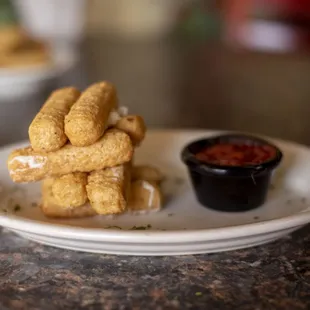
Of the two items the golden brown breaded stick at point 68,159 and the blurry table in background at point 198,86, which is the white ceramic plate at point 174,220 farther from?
the blurry table in background at point 198,86

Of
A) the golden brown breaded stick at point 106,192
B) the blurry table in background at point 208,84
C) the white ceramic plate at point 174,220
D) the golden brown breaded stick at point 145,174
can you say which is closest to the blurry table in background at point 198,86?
the blurry table in background at point 208,84

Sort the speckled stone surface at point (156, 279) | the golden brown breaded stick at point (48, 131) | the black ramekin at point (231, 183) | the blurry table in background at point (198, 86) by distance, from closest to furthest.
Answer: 1. the speckled stone surface at point (156, 279)
2. the golden brown breaded stick at point (48, 131)
3. the black ramekin at point (231, 183)
4. the blurry table in background at point (198, 86)

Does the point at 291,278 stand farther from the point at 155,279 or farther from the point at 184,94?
the point at 184,94

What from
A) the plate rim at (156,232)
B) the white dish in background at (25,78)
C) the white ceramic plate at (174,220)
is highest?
the plate rim at (156,232)

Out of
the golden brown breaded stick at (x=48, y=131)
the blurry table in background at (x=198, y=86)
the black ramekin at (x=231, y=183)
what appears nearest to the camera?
the golden brown breaded stick at (x=48, y=131)

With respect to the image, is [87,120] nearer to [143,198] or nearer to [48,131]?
[48,131]

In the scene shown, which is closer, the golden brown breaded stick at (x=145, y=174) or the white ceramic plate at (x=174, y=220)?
the white ceramic plate at (x=174, y=220)

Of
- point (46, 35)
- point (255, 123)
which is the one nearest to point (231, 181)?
point (255, 123)
